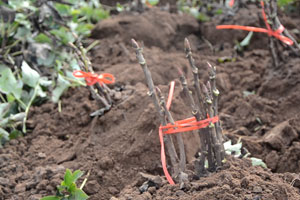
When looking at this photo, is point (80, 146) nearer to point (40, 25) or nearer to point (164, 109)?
point (164, 109)

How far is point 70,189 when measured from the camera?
2062 mm

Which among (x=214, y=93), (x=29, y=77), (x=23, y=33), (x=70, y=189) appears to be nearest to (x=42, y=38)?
(x=23, y=33)

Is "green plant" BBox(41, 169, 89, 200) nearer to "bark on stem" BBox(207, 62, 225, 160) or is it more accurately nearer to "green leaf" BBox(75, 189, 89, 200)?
"green leaf" BBox(75, 189, 89, 200)

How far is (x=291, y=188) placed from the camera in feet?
6.04

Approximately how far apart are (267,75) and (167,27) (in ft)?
3.24

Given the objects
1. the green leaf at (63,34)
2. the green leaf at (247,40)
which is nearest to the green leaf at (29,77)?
the green leaf at (63,34)

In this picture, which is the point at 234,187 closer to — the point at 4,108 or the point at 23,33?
the point at 4,108

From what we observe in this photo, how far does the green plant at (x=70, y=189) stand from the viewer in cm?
204

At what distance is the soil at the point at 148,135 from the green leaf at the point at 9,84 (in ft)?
0.51

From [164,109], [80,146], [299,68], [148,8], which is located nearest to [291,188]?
[164,109]

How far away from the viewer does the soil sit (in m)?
1.91

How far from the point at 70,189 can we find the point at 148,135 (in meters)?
0.52

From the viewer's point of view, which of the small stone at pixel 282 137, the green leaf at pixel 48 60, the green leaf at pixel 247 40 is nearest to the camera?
the small stone at pixel 282 137

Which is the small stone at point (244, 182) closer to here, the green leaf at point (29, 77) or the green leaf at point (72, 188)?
the green leaf at point (72, 188)
